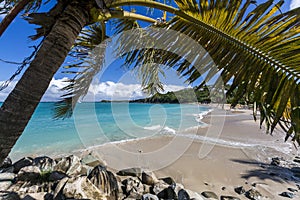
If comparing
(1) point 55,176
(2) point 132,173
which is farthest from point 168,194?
(1) point 55,176

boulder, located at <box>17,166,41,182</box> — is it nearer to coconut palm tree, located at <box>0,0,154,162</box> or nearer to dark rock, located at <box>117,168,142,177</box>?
dark rock, located at <box>117,168,142,177</box>

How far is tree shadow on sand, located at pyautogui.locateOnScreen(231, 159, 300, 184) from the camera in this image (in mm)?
4863

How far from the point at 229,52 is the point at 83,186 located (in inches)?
110

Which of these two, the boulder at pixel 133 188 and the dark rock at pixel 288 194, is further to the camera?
the dark rock at pixel 288 194

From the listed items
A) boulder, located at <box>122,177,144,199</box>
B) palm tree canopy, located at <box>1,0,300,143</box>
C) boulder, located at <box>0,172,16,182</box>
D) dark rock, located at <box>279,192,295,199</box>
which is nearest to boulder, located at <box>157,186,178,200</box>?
boulder, located at <box>122,177,144,199</box>

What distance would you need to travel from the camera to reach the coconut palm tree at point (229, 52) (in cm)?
95

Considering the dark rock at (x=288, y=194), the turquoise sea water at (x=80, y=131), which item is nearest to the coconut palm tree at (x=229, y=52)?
the turquoise sea water at (x=80, y=131)

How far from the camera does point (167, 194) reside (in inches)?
132

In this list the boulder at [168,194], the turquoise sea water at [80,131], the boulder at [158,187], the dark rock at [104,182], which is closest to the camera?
the dark rock at [104,182]

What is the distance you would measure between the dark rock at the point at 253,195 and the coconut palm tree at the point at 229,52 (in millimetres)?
3400

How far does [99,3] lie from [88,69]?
64.0 inches

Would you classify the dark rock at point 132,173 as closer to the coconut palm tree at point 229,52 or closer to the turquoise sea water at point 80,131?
the turquoise sea water at point 80,131

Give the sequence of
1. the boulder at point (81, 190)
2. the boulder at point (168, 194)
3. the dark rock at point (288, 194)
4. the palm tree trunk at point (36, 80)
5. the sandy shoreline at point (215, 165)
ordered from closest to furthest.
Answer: the palm tree trunk at point (36, 80), the boulder at point (81, 190), the boulder at point (168, 194), the dark rock at point (288, 194), the sandy shoreline at point (215, 165)

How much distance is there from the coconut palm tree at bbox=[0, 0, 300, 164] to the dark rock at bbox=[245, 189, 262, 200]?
340 cm
